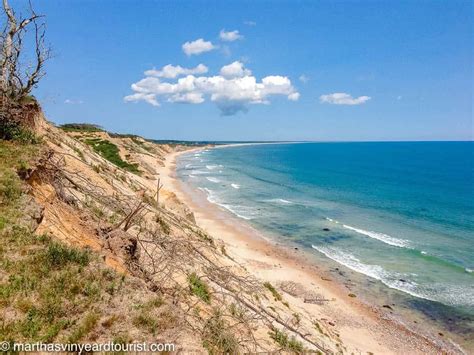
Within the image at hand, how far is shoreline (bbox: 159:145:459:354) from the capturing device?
18703mm

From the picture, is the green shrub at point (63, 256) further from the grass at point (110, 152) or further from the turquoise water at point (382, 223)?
the grass at point (110, 152)

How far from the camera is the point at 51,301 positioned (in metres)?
6.02

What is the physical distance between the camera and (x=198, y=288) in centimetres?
1063

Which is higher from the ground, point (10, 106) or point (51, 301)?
point (10, 106)

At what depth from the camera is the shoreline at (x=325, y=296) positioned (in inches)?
736

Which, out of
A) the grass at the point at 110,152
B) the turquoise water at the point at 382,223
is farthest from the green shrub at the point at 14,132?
the grass at the point at 110,152

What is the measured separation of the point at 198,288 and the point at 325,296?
49.9 feet

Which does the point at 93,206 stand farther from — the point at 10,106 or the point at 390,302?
the point at 390,302

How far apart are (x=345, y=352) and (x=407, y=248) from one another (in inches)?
798

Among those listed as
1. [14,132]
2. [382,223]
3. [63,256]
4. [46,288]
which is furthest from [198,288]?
[382,223]

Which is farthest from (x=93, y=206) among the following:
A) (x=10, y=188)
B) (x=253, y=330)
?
(x=253, y=330)

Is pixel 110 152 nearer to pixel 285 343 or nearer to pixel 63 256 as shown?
pixel 285 343

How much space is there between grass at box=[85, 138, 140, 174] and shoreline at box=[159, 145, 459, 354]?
943 inches

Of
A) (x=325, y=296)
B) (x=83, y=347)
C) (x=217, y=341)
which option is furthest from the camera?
(x=325, y=296)
